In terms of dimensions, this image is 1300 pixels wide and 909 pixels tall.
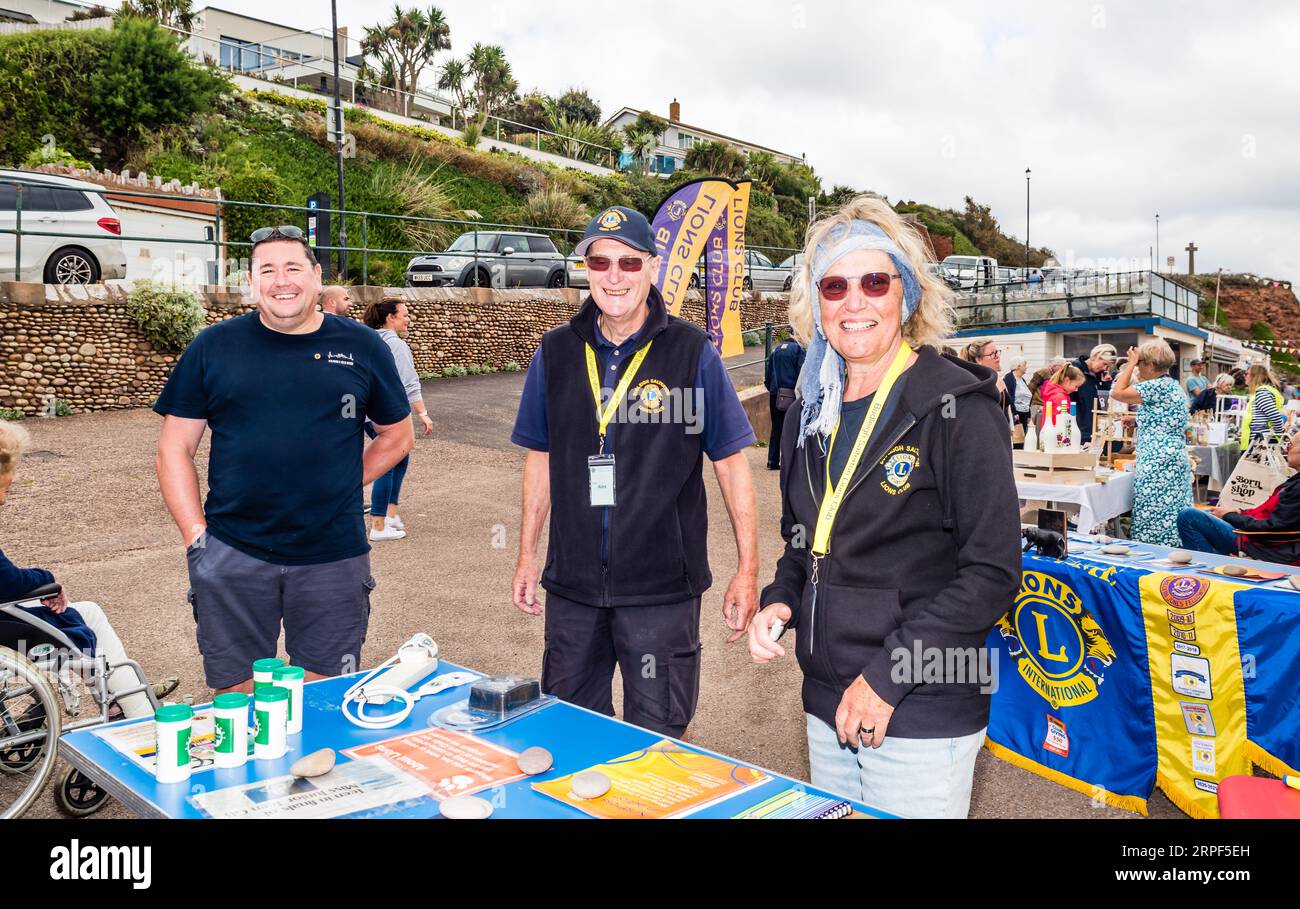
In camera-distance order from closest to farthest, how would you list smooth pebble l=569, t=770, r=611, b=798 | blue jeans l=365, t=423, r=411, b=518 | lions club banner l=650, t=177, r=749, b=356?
smooth pebble l=569, t=770, r=611, b=798 < blue jeans l=365, t=423, r=411, b=518 < lions club banner l=650, t=177, r=749, b=356

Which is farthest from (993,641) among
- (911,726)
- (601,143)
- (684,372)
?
(601,143)

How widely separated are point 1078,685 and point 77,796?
415 cm

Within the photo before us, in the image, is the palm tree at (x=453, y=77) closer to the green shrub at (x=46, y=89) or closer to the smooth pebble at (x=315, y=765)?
the green shrub at (x=46, y=89)

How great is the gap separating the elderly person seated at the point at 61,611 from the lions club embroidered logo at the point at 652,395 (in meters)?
2.41

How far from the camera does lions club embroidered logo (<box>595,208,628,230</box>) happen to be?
10.3 ft

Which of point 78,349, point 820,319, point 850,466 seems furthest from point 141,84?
point 850,466

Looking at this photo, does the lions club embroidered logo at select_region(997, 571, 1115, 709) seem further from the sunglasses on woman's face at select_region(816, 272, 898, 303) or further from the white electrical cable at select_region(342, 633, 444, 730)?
the white electrical cable at select_region(342, 633, 444, 730)

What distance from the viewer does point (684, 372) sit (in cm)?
317

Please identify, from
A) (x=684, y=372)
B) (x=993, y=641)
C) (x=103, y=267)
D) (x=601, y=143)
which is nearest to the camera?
(x=684, y=372)

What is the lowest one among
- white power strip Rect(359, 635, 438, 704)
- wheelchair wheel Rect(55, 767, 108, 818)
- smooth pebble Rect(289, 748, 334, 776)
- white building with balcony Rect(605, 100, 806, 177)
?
wheelchair wheel Rect(55, 767, 108, 818)

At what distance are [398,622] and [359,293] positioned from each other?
10969 millimetres

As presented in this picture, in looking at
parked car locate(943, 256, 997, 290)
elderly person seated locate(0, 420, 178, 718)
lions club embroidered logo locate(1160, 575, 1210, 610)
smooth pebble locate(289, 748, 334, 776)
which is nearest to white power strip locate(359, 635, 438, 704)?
smooth pebble locate(289, 748, 334, 776)

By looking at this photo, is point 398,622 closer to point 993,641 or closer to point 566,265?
point 993,641

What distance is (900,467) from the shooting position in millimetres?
2117
